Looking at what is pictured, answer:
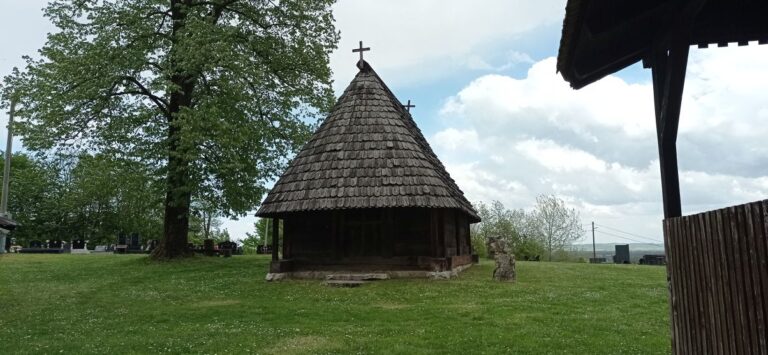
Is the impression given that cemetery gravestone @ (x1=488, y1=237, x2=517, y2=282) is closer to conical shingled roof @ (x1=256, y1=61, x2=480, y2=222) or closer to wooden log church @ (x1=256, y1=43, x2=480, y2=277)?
wooden log church @ (x1=256, y1=43, x2=480, y2=277)

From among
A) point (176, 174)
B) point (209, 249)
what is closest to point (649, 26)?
point (176, 174)

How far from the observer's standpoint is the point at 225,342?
835 cm

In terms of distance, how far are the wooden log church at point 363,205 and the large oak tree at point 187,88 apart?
163 inches

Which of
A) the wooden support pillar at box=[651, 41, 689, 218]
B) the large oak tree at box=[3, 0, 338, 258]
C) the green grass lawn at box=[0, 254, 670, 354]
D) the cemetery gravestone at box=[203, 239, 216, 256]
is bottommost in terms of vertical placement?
the green grass lawn at box=[0, 254, 670, 354]

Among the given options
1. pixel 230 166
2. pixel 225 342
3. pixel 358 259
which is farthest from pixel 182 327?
pixel 230 166

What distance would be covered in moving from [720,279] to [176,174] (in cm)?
1927

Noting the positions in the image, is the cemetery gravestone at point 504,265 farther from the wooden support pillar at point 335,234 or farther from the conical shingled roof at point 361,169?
the wooden support pillar at point 335,234

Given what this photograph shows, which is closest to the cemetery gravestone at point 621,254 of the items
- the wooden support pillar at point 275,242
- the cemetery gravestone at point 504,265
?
the cemetery gravestone at point 504,265

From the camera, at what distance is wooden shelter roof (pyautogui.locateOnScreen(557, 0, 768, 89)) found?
5.39 meters

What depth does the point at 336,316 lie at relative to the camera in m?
10.5

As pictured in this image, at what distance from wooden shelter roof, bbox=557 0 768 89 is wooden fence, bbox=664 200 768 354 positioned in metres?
1.85

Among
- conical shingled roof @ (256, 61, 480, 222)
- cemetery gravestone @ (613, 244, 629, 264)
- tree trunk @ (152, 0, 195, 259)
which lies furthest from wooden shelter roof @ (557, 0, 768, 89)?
cemetery gravestone @ (613, 244, 629, 264)

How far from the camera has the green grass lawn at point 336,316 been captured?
805 centimetres

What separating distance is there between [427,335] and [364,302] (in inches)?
154
